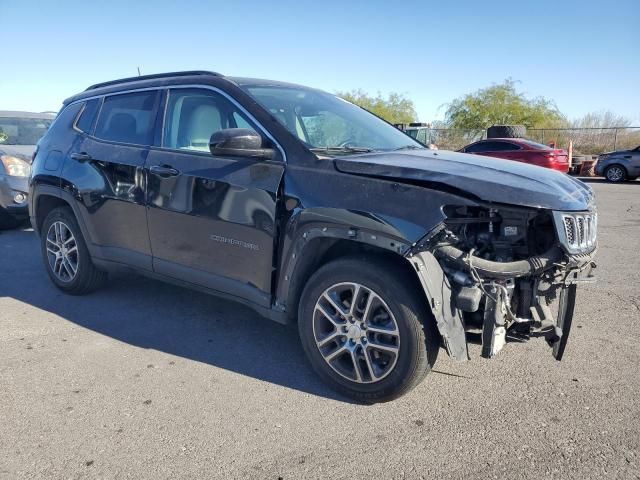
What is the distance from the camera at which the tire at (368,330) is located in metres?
2.94

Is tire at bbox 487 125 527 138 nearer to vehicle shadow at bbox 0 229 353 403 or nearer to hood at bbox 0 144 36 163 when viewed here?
hood at bbox 0 144 36 163

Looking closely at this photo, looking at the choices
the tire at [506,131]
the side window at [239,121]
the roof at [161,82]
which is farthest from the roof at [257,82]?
the tire at [506,131]

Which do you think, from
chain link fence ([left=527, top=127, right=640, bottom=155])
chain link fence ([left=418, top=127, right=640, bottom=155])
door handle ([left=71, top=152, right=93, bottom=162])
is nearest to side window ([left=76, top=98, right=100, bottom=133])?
door handle ([left=71, top=152, right=93, bottom=162])

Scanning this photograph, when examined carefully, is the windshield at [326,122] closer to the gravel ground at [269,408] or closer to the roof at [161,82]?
the roof at [161,82]

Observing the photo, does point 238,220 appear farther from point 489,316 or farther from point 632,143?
point 632,143

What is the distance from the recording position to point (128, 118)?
4.55 metres

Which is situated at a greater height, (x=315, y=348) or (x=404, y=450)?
(x=315, y=348)

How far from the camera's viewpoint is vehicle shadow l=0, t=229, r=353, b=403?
366 cm

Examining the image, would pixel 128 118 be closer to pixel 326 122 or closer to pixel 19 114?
pixel 326 122

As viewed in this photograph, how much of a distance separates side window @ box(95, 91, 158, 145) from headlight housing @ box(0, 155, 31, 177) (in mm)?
4104

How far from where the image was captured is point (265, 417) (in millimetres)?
3023

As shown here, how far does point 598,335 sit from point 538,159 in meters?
13.7

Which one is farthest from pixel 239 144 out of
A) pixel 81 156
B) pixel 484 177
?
pixel 81 156

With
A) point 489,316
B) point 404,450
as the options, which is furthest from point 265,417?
point 489,316
